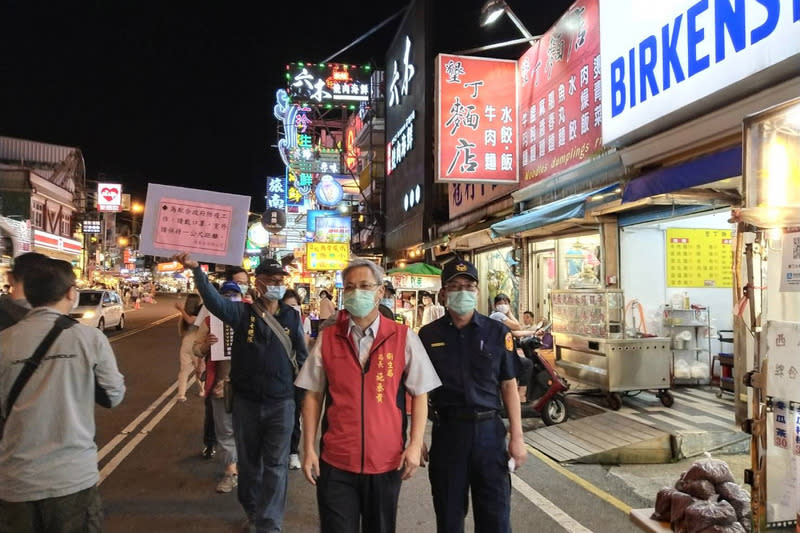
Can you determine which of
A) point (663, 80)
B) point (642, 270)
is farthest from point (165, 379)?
point (663, 80)

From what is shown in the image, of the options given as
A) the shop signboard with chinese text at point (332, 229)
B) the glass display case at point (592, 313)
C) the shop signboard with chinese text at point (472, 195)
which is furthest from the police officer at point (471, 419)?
the shop signboard with chinese text at point (332, 229)

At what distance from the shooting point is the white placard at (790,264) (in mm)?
3387

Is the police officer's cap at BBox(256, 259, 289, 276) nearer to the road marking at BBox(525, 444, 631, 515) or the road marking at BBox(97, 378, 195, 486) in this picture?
the road marking at BBox(97, 378, 195, 486)

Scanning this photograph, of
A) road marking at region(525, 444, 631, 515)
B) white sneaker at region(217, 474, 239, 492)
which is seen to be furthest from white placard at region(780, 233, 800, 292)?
white sneaker at region(217, 474, 239, 492)

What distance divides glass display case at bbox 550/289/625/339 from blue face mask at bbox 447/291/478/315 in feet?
18.9

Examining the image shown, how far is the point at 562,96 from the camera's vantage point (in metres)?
10.9

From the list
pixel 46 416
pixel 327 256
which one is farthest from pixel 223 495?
pixel 327 256

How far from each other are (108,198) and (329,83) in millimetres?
21158

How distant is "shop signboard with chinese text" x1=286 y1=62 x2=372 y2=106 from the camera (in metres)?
32.0

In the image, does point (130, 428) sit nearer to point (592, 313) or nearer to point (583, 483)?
point (583, 483)

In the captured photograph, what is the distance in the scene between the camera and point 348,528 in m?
2.93

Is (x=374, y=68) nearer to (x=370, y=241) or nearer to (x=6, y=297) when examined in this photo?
(x=370, y=241)

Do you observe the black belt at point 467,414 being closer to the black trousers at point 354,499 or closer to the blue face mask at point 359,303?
the black trousers at point 354,499

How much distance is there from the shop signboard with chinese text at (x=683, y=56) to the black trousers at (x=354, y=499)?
18.9ft
